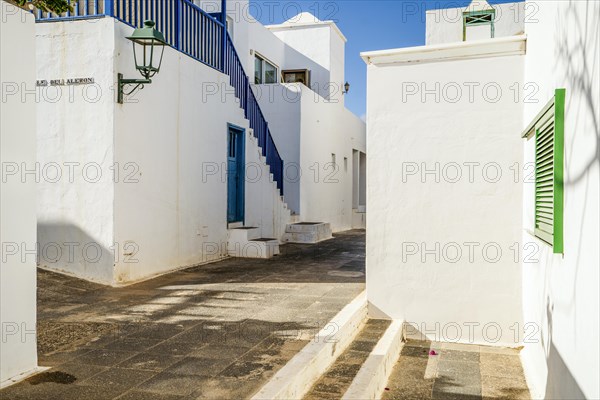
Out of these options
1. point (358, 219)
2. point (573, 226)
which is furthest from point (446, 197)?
point (358, 219)

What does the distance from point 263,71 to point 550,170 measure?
14.1 meters

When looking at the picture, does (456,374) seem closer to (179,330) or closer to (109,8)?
(179,330)

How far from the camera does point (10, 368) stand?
12.0 ft

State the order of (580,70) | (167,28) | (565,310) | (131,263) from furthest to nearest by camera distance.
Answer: (167,28) → (131,263) → (565,310) → (580,70)

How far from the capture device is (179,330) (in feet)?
16.5

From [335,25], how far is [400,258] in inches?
596

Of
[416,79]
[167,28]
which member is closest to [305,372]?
[416,79]

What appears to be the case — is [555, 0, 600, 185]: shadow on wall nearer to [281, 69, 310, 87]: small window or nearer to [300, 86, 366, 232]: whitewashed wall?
[300, 86, 366, 232]: whitewashed wall

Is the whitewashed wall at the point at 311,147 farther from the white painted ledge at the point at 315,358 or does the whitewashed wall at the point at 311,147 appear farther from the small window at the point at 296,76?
the white painted ledge at the point at 315,358

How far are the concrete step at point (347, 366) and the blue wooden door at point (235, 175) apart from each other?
6.23m

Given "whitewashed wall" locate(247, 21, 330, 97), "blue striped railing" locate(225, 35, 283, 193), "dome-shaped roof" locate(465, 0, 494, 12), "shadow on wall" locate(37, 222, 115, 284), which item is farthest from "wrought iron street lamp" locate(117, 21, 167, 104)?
"whitewashed wall" locate(247, 21, 330, 97)

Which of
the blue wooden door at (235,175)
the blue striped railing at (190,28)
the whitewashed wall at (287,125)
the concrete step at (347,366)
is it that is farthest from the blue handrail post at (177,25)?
the whitewashed wall at (287,125)

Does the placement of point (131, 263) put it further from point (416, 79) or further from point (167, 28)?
point (416, 79)

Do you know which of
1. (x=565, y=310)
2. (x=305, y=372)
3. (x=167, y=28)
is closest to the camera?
(x=565, y=310)
